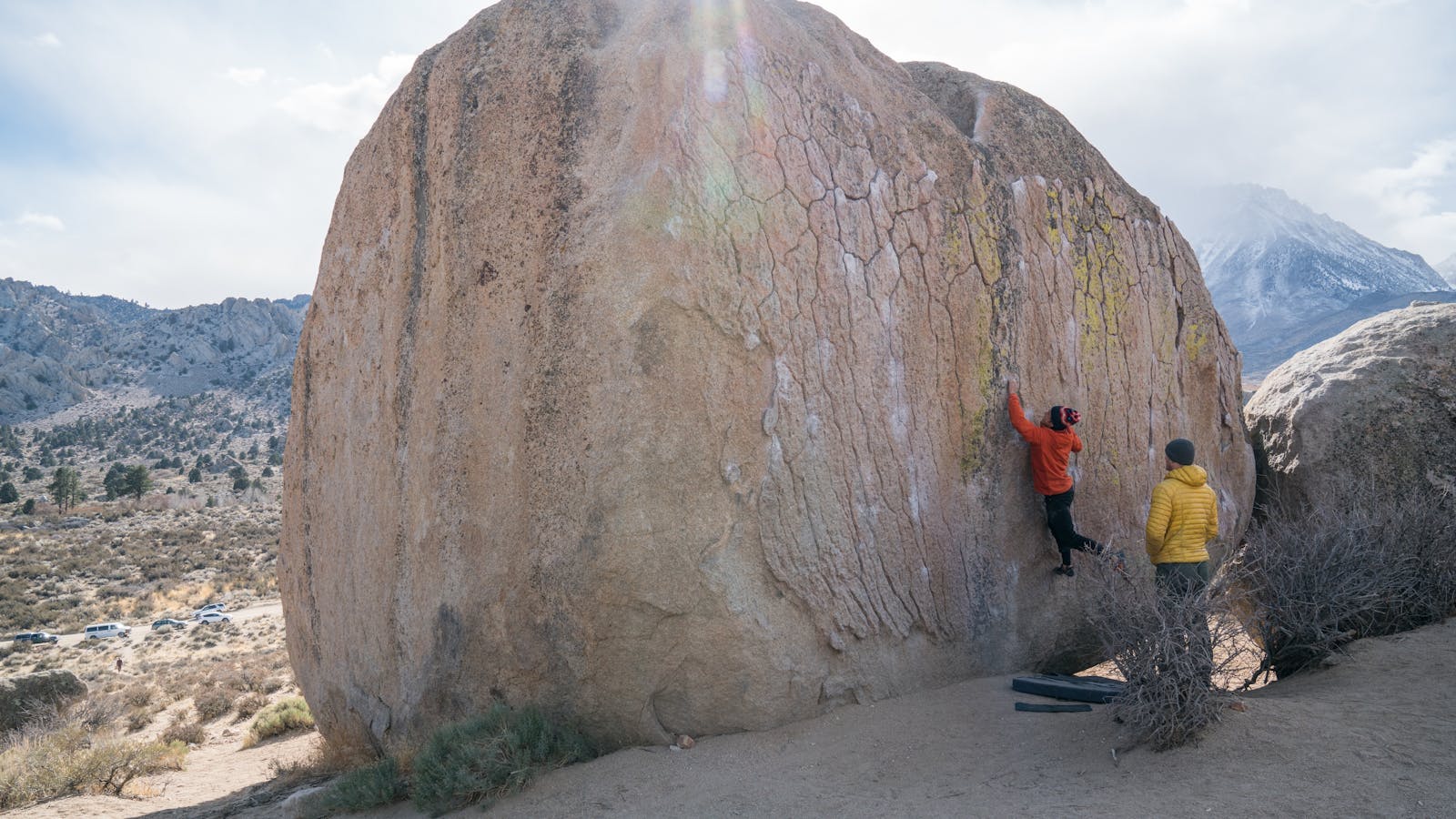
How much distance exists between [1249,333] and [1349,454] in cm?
11013

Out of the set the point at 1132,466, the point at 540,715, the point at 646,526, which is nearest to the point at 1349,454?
the point at 1132,466

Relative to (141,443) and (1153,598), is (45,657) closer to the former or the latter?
(1153,598)

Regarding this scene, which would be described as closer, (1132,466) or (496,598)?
(496,598)

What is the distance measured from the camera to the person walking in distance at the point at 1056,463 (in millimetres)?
6105

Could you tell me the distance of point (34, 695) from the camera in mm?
11031

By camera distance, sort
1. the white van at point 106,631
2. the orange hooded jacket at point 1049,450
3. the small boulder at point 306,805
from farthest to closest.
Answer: the white van at point 106,631 < the orange hooded jacket at point 1049,450 < the small boulder at point 306,805

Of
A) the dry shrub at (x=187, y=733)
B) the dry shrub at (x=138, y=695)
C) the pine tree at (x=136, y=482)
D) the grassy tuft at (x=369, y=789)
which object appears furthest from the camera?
the pine tree at (x=136, y=482)

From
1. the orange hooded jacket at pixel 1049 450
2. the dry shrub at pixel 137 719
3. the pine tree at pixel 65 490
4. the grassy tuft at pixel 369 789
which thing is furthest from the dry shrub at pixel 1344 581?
the pine tree at pixel 65 490

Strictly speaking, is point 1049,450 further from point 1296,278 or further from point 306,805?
point 1296,278

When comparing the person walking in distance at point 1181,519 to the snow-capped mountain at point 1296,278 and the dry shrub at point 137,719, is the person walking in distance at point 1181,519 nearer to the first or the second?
the dry shrub at point 137,719

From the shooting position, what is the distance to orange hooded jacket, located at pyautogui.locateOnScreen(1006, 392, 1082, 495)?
610 centimetres

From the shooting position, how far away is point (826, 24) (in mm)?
6637

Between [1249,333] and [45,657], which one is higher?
[1249,333]

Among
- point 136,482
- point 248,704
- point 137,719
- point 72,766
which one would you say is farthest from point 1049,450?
point 136,482
